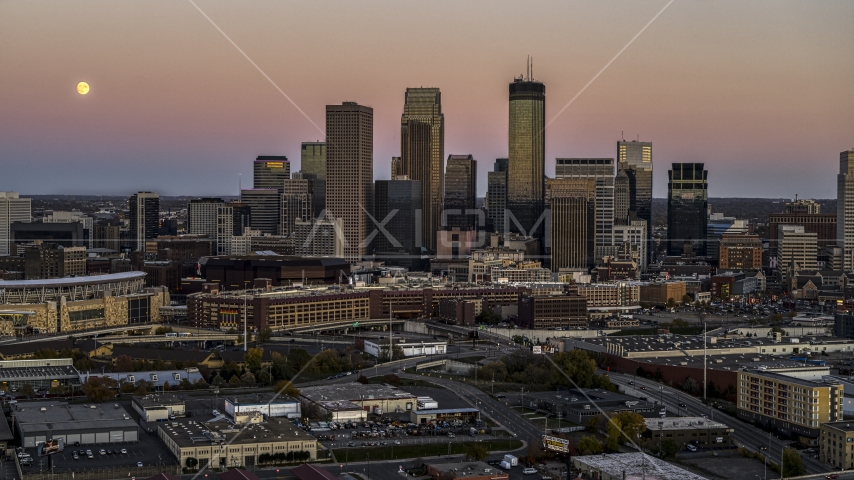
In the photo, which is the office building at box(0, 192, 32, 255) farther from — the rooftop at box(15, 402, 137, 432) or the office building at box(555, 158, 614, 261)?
the rooftop at box(15, 402, 137, 432)

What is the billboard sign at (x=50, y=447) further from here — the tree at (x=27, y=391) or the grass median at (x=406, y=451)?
the tree at (x=27, y=391)

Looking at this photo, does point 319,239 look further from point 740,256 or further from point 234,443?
point 234,443

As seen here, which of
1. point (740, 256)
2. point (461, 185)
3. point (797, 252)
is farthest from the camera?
point (461, 185)

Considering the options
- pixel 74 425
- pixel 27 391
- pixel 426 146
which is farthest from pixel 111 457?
pixel 426 146

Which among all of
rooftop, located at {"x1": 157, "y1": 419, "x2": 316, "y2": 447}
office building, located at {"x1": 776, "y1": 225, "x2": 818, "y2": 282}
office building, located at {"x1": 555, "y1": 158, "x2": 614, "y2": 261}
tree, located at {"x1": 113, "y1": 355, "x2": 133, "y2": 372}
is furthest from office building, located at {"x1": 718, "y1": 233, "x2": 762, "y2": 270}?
rooftop, located at {"x1": 157, "y1": 419, "x2": 316, "y2": 447}

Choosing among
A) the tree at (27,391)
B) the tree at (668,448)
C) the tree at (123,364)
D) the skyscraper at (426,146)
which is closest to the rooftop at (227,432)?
the tree at (27,391)

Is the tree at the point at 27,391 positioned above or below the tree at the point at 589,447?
above

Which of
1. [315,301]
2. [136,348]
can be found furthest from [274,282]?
[136,348]
